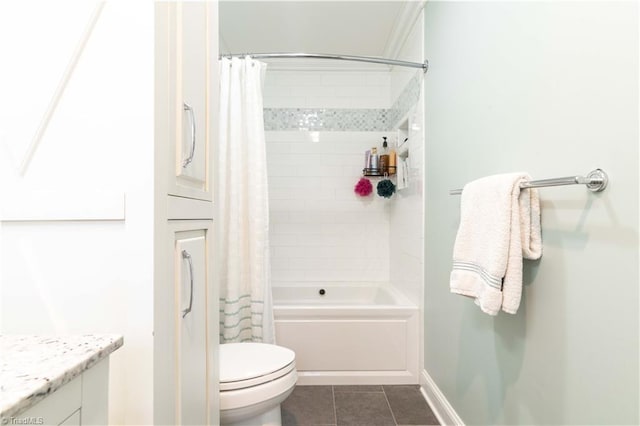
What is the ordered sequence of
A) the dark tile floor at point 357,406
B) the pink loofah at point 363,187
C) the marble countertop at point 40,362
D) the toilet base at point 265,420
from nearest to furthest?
the marble countertop at point 40,362, the toilet base at point 265,420, the dark tile floor at point 357,406, the pink loofah at point 363,187

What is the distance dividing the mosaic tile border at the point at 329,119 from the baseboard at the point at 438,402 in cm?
210

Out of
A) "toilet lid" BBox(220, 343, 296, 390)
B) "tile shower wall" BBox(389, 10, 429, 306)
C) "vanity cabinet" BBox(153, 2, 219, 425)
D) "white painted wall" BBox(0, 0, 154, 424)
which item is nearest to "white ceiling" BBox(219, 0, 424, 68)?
"tile shower wall" BBox(389, 10, 429, 306)

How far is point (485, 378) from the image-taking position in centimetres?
134

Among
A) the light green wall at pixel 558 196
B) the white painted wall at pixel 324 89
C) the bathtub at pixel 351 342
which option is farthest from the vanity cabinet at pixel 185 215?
the white painted wall at pixel 324 89

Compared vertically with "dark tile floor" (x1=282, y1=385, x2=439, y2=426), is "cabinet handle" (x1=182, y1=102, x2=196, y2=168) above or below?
above

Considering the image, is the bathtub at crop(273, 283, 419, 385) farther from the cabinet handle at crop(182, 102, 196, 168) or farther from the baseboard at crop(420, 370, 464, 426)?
the cabinet handle at crop(182, 102, 196, 168)

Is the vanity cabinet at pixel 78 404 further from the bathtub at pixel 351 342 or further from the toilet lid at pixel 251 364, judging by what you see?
the bathtub at pixel 351 342

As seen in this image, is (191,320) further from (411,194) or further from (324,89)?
(324,89)

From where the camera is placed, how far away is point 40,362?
1.58ft

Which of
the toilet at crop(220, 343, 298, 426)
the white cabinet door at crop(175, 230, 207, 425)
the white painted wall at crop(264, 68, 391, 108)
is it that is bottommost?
the toilet at crop(220, 343, 298, 426)

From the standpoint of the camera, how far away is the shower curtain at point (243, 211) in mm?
1993

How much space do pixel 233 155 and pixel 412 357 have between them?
1.72m

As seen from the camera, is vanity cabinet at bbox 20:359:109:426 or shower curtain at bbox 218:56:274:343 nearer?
vanity cabinet at bbox 20:359:109:426

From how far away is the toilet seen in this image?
47.8 inches
